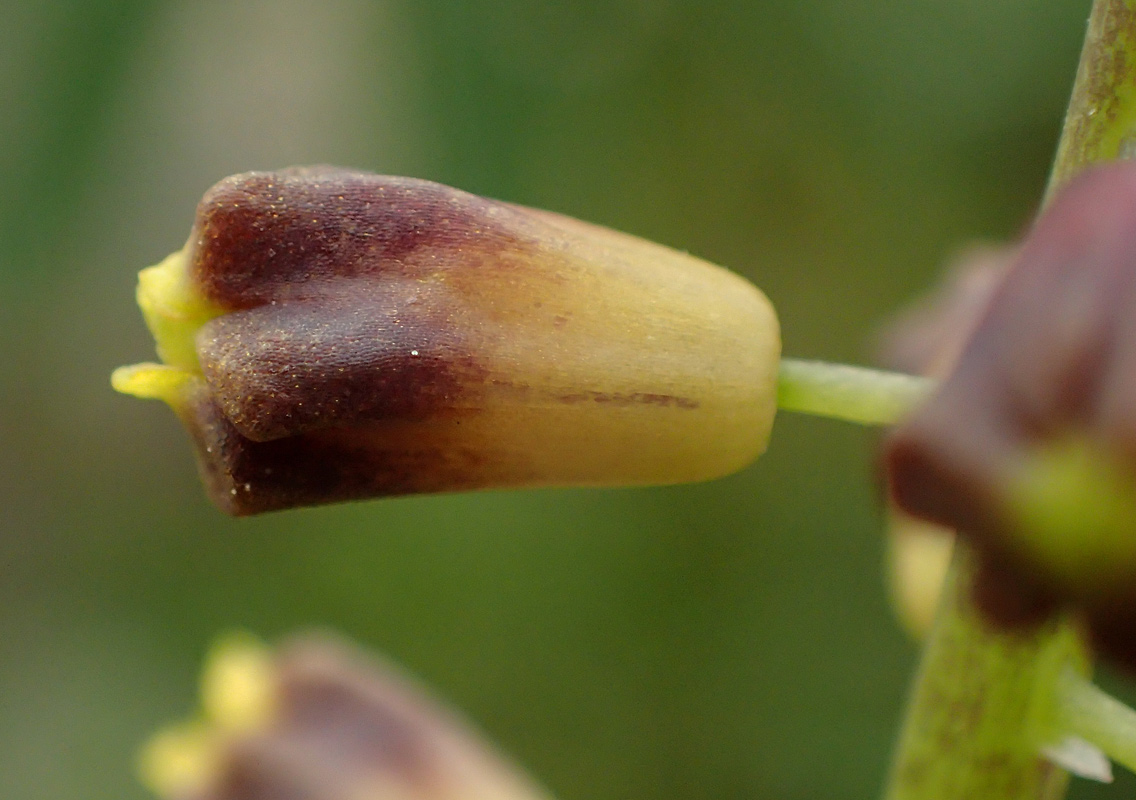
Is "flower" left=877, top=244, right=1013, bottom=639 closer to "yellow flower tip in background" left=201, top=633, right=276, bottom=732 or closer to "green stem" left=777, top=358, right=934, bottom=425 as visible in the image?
"green stem" left=777, top=358, right=934, bottom=425

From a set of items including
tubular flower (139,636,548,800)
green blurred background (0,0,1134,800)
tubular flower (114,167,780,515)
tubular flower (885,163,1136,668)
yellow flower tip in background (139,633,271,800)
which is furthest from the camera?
green blurred background (0,0,1134,800)

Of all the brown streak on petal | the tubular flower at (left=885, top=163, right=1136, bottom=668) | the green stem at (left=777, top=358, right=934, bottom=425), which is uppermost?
the tubular flower at (left=885, top=163, right=1136, bottom=668)

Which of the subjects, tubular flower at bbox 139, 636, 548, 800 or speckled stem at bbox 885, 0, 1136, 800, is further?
tubular flower at bbox 139, 636, 548, 800

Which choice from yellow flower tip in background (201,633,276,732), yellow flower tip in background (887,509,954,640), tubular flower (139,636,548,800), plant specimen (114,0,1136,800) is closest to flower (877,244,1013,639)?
yellow flower tip in background (887,509,954,640)

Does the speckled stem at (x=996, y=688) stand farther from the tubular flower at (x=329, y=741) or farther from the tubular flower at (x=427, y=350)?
the tubular flower at (x=329, y=741)

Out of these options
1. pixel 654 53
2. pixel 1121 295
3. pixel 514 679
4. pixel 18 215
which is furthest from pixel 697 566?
pixel 1121 295

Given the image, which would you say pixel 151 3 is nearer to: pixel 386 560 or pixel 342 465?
pixel 386 560
